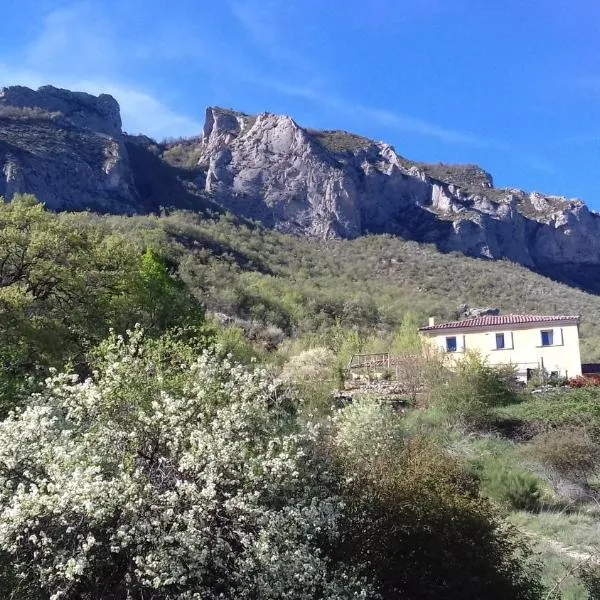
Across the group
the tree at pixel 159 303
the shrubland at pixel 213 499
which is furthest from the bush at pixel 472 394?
the tree at pixel 159 303

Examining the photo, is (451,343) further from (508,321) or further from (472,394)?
(472,394)

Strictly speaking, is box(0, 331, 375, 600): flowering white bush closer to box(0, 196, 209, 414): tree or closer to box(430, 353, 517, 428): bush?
box(0, 196, 209, 414): tree

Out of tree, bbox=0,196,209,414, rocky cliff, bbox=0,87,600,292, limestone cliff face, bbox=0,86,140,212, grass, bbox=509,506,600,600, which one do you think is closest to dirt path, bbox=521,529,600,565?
grass, bbox=509,506,600,600

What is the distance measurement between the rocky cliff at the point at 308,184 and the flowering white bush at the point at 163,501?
3028 inches

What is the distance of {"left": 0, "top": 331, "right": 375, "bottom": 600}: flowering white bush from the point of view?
20.3ft

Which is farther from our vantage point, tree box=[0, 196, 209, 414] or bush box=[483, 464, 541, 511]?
bush box=[483, 464, 541, 511]

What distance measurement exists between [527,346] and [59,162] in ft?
203

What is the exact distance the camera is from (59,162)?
78000 millimetres

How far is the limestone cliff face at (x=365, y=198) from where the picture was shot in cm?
9912

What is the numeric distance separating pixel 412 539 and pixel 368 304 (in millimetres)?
52827

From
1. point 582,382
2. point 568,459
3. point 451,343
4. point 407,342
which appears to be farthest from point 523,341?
point 568,459

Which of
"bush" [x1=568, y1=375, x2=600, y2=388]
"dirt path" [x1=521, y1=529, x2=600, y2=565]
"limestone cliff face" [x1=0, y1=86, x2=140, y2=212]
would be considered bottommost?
"dirt path" [x1=521, y1=529, x2=600, y2=565]

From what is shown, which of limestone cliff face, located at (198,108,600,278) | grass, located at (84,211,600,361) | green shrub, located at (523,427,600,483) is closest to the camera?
green shrub, located at (523,427,600,483)

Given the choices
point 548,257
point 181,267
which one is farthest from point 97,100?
point 548,257
